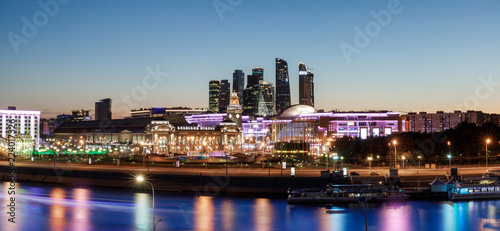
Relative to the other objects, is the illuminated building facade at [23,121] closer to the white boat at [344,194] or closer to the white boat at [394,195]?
→ the white boat at [344,194]

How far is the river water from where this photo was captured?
4734 centimetres

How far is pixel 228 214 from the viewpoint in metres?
51.6

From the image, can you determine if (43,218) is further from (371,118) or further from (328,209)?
(371,118)

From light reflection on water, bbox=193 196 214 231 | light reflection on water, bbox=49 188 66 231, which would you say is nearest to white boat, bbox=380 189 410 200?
light reflection on water, bbox=193 196 214 231

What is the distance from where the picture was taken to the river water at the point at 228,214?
1864 inches

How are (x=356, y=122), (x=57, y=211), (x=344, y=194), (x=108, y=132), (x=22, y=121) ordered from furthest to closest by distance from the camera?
(x=108, y=132) → (x=356, y=122) → (x=22, y=121) → (x=344, y=194) → (x=57, y=211)

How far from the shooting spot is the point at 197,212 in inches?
2078

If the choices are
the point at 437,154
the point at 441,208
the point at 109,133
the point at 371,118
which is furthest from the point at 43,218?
the point at 371,118

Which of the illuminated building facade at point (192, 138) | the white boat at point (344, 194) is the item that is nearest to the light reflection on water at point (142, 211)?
the white boat at point (344, 194)

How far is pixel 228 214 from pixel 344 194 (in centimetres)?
1461

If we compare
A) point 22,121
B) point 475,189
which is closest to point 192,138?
point 22,121

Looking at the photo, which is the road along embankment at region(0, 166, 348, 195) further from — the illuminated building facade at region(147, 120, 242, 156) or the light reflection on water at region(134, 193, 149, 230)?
the illuminated building facade at region(147, 120, 242, 156)

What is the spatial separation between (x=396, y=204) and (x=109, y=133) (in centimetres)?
12892

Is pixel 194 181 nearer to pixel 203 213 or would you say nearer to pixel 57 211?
pixel 203 213
